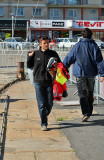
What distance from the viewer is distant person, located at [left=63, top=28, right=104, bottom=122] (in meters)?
7.75

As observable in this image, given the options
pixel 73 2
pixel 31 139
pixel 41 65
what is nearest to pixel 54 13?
pixel 73 2

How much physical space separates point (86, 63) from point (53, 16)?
5955 centimetres

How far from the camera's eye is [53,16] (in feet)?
218

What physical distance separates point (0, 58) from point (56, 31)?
39586 millimetres

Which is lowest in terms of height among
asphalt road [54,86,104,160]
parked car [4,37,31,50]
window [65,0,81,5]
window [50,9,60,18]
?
asphalt road [54,86,104,160]

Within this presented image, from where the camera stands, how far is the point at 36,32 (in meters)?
62.3

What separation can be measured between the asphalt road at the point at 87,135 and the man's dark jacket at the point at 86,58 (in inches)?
37.3

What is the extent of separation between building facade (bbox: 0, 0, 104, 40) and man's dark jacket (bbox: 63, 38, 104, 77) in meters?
52.2

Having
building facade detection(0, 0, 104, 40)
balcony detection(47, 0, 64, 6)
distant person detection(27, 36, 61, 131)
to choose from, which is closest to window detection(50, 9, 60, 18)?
building facade detection(0, 0, 104, 40)

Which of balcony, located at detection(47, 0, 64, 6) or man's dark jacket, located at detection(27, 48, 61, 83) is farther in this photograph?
balcony, located at detection(47, 0, 64, 6)

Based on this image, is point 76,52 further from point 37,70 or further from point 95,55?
point 37,70

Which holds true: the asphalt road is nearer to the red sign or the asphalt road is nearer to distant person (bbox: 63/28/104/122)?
distant person (bbox: 63/28/104/122)

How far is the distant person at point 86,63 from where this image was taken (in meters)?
7.75

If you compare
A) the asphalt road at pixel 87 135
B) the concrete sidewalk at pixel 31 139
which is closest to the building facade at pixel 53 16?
the concrete sidewalk at pixel 31 139
